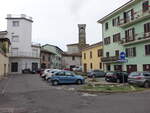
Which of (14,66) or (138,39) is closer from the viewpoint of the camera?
(138,39)

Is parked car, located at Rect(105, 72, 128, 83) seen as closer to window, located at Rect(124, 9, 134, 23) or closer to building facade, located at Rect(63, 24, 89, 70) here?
window, located at Rect(124, 9, 134, 23)

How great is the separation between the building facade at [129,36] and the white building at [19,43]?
2392 centimetres

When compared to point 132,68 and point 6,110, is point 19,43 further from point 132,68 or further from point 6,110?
point 6,110

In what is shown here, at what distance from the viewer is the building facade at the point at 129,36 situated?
30294 mm

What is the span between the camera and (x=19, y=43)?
5641 cm

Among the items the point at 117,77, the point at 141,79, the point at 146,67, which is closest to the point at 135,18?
the point at 146,67

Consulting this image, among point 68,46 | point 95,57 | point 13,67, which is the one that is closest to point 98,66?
point 95,57

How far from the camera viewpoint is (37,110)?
9.38m

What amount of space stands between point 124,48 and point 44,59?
3591cm

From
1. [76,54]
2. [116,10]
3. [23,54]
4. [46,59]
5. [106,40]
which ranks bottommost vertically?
[46,59]

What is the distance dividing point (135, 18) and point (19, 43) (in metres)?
34.8

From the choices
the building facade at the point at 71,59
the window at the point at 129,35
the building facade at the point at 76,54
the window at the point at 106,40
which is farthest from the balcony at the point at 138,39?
the building facade at the point at 71,59

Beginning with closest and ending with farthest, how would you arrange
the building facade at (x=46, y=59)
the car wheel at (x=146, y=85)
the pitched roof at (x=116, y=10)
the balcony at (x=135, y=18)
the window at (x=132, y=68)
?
the car wheel at (x=146, y=85), the balcony at (x=135, y=18), the window at (x=132, y=68), the pitched roof at (x=116, y=10), the building facade at (x=46, y=59)

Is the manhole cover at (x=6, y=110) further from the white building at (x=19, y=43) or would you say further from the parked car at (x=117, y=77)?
the white building at (x=19, y=43)
